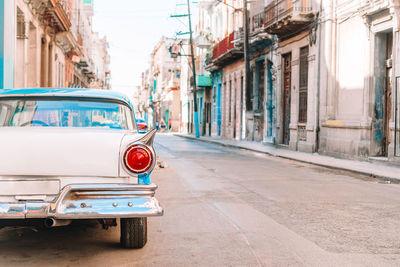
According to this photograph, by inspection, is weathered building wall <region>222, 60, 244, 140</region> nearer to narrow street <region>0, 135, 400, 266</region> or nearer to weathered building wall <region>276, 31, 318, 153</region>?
weathered building wall <region>276, 31, 318, 153</region>

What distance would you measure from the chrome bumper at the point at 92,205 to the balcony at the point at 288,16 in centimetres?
1742

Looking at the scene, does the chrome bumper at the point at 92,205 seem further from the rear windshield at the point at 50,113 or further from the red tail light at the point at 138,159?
the rear windshield at the point at 50,113

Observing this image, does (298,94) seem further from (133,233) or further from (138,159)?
(138,159)

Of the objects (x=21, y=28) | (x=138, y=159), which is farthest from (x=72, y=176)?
(x=21, y=28)

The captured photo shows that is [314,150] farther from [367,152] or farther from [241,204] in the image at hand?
[241,204]

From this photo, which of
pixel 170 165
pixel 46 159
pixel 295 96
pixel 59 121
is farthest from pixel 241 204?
pixel 295 96

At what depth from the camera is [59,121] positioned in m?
5.18

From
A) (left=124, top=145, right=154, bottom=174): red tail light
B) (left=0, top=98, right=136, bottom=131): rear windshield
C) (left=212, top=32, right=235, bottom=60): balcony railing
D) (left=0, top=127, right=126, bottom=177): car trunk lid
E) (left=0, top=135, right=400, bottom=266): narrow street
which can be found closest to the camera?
(left=0, top=127, right=126, bottom=177): car trunk lid

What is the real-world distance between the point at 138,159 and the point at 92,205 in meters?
0.52

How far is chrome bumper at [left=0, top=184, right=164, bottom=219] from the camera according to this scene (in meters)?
3.97

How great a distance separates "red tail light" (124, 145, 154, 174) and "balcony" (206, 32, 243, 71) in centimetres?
2655

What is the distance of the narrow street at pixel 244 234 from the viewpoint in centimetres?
446

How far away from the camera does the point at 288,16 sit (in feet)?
68.6

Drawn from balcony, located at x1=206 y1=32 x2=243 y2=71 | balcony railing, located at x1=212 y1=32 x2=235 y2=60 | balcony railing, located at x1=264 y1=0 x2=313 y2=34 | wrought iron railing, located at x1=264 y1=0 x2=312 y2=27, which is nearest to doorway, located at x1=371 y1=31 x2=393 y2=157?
balcony railing, located at x1=264 y1=0 x2=313 y2=34
